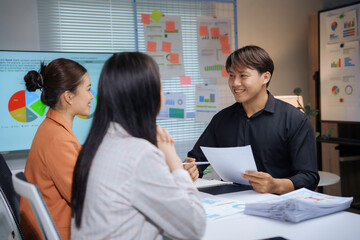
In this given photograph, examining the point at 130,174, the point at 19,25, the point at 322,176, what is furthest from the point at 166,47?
the point at 130,174

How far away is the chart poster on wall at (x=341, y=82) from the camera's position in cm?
380

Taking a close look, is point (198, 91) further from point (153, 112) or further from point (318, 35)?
point (153, 112)

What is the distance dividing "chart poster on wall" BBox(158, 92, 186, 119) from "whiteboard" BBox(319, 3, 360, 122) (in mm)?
1535

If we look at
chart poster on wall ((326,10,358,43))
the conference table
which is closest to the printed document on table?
the conference table

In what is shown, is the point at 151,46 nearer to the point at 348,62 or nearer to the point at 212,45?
the point at 212,45

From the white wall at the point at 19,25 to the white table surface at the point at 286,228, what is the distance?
2.58 m

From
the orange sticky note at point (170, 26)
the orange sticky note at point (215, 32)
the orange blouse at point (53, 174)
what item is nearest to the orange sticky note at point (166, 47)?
the orange sticky note at point (170, 26)

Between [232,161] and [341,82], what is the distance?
270 centimetres

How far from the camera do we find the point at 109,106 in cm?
107

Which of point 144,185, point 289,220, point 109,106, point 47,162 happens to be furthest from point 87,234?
point 289,220

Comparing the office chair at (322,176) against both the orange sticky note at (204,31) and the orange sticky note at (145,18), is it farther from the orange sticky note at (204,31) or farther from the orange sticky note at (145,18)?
the orange sticky note at (145,18)

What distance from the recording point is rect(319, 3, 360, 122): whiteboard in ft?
12.4

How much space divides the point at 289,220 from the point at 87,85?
1.17 meters

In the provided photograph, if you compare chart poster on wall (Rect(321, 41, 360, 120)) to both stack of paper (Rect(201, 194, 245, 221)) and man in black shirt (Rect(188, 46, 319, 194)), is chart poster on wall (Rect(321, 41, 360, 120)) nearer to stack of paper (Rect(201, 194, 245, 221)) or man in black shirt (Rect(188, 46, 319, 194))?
man in black shirt (Rect(188, 46, 319, 194))
